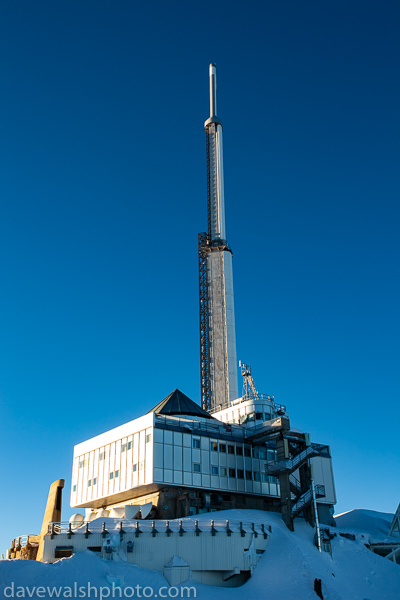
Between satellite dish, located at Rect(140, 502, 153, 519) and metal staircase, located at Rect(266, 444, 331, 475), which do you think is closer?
satellite dish, located at Rect(140, 502, 153, 519)

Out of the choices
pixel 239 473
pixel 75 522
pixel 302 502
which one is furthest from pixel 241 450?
pixel 75 522

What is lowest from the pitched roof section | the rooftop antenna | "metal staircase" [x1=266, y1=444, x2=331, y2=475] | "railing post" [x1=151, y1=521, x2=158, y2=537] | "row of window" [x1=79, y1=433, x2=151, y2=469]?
"railing post" [x1=151, y1=521, x2=158, y2=537]

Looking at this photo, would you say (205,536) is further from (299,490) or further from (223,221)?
(223,221)

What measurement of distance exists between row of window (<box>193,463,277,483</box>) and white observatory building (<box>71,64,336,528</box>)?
0.12 meters

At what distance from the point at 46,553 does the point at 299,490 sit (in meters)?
31.2

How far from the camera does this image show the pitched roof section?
74.4 meters

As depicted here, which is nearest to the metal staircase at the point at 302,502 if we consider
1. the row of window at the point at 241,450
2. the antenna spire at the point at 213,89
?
the row of window at the point at 241,450

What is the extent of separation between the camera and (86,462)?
3027 inches

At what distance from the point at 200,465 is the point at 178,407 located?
880cm

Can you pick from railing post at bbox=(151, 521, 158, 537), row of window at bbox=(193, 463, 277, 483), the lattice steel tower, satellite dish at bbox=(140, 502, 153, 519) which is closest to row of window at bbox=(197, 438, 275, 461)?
row of window at bbox=(193, 463, 277, 483)

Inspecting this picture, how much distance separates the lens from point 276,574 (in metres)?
52.1

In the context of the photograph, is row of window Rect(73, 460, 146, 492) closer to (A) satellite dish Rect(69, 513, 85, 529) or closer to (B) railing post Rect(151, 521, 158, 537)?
(A) satellite dish Rect(69, 513, 85, 529)

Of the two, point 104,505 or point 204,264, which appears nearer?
point 104,505

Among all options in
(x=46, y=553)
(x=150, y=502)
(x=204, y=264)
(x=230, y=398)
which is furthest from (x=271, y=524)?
(x=204, y=264)
